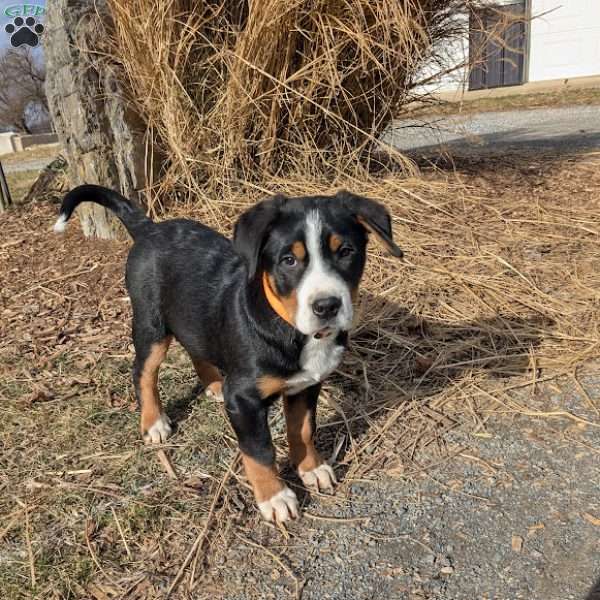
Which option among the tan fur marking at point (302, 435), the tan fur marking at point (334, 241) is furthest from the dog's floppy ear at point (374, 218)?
the tan fur marking at point (302, 435)

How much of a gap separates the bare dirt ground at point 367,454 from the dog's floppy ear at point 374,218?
1077mm

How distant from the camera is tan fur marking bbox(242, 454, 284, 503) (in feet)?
7.98

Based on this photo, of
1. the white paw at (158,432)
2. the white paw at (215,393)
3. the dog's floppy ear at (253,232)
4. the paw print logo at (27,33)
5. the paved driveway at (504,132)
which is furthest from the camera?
the paved driveway at (504,132)

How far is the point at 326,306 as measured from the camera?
210 cm

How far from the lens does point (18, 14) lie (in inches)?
300

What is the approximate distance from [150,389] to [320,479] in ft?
3.23

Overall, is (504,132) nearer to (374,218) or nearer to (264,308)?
(374,218)

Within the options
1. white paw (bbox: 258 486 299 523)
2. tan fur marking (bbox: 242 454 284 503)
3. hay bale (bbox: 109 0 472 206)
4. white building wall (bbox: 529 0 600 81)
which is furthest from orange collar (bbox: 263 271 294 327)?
white building wall (bbox: 529 0 600 81)

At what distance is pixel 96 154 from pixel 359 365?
2.97m

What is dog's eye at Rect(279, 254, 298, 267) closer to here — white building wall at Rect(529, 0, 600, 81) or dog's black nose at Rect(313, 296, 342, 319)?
dog's black nose at Rect(313, 296, 342, 319)

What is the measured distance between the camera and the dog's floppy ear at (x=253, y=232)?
7.27 feet

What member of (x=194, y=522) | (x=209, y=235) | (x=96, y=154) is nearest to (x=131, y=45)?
(x=96, y=154)

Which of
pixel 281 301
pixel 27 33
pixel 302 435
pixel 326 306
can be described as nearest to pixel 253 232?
pixel 281 301

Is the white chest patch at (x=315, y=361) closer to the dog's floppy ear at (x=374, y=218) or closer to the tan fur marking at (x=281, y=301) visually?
the tan fur marking at (x=281, y=301)
